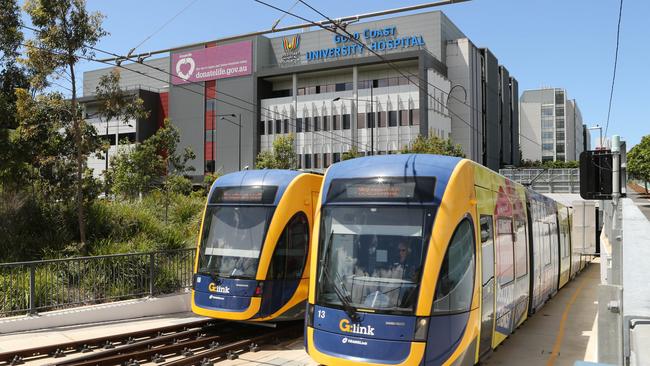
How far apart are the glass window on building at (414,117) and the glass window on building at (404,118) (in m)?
0.35

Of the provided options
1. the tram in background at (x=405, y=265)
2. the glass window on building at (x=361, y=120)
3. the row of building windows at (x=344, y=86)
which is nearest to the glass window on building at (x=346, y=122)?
the glass window on building at (x=361, y=120)

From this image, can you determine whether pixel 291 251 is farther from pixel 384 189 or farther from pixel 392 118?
pixel 392 118

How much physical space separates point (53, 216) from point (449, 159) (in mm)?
14394

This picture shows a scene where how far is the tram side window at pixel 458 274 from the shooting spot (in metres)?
6.84

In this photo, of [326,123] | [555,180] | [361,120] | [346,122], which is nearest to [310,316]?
[555,180]

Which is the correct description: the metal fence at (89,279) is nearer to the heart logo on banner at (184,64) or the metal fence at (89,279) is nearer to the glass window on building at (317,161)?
the glass window on building at (317,161)

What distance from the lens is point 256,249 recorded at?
10.4m

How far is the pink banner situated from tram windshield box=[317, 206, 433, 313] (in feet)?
198

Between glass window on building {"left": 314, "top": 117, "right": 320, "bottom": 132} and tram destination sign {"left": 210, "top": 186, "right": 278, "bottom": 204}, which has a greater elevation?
glass window on building {"left": 314, "top": 117, "right": 320, "bottom": 132}

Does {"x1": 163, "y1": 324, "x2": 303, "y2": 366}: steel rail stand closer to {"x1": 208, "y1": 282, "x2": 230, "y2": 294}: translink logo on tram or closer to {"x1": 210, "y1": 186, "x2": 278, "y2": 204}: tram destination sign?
{"x1": 208, "y1": 282, "x2": 230, "y2": 294}: translink logo on tram

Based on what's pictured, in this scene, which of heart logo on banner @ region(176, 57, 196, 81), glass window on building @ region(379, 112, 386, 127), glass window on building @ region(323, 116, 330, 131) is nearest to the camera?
glass window on building @ region(379, 112, 386, 127)

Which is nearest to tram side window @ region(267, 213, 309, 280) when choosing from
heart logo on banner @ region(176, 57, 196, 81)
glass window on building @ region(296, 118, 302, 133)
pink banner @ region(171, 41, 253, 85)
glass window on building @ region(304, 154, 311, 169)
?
glass window on building @ region(304, 154, 311, 169)

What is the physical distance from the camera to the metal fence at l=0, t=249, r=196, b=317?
11609mm

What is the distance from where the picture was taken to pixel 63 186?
58.3ft
